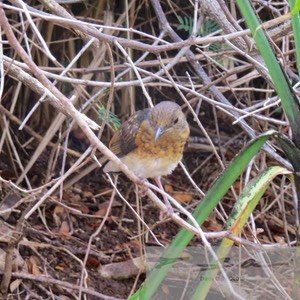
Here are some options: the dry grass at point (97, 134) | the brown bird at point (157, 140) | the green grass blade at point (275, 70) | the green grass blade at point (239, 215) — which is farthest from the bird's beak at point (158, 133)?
the green grass blade at point (239, 215)

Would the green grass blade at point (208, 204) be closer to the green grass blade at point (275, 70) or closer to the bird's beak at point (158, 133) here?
the green grass blade at point (275, 70)

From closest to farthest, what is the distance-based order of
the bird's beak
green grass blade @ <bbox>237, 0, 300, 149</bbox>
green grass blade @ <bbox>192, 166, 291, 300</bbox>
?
green grass blade @ <bbox>192, 166, 291, 300</bbox> → green grass blade @ <bbox>237, 0, 300, 149</bbox> → the bird's beak

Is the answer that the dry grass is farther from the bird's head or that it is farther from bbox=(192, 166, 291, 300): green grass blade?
bbox=(192, 166, 291, 300): green grass blade

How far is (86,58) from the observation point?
446cm

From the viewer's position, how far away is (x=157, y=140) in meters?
3.21

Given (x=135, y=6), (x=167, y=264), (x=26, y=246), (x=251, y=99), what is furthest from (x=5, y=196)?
(x=167, y=264)

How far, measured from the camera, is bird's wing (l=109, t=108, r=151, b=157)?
3.28 metres

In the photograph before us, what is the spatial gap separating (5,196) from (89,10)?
3.89ft

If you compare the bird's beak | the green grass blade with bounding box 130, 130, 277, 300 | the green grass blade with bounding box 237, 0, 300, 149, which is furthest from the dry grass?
the green grass blade with bounding box 130, 130, 277, 300

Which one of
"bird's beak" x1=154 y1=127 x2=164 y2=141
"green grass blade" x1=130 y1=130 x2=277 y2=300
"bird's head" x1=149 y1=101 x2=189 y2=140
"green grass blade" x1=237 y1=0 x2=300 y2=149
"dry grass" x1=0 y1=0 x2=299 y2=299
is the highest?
"green grass blade" x1=237 y1=0 x2=300 y2=149

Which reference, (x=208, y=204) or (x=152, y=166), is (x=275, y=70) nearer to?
(x=208, y=204)

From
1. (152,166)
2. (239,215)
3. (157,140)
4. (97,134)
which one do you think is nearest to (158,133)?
(157,140)

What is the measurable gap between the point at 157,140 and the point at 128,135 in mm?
176

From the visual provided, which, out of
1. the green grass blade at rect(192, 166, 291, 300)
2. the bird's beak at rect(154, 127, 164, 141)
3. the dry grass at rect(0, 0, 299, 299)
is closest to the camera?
the green grass blade at rect(192, 166, 291, 300)
